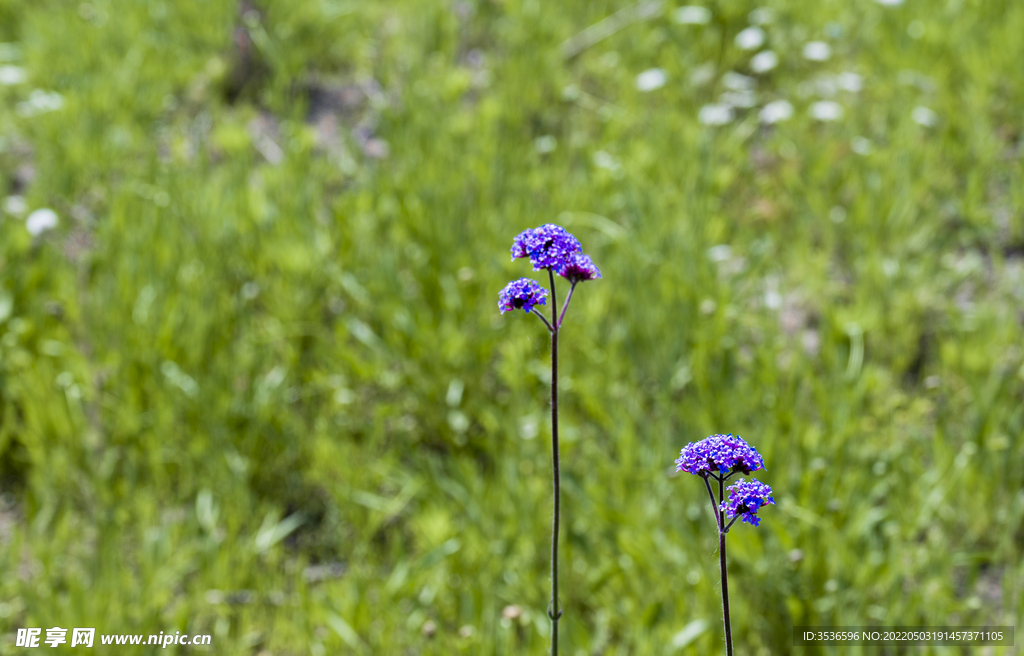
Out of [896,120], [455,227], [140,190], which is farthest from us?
[896,120]

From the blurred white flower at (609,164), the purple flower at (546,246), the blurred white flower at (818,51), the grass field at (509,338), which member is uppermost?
the purple flower at (546,246)

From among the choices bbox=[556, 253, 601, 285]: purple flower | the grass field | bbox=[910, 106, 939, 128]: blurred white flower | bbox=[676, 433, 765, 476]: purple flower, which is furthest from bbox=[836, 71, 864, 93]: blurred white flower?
bbox=[676, 433, 765, 476]: purple flower

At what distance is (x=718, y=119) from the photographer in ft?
10.7

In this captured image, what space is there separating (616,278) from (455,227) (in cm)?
57

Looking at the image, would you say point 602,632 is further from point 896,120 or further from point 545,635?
point 896,120

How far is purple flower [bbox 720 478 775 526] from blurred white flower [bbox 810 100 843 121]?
275 centimetres

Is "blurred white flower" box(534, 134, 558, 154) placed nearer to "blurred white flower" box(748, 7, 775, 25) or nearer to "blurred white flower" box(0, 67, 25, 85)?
"blurred white flower" box(748, 7, 775, 25)

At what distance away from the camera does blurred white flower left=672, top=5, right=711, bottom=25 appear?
3832mm

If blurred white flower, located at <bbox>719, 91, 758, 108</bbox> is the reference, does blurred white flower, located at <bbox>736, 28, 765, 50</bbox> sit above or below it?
above

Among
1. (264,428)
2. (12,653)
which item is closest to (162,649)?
(12,653)

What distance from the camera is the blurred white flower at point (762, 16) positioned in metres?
3.94

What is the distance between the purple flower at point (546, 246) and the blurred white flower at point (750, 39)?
301 centimetres

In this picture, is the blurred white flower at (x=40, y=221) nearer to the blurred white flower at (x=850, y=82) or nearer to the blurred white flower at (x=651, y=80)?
the blurred white flower at (x=651, y=80)

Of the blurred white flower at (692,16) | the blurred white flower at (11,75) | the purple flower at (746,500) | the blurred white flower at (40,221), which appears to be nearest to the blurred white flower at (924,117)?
the blurred white flower at (692,16)
